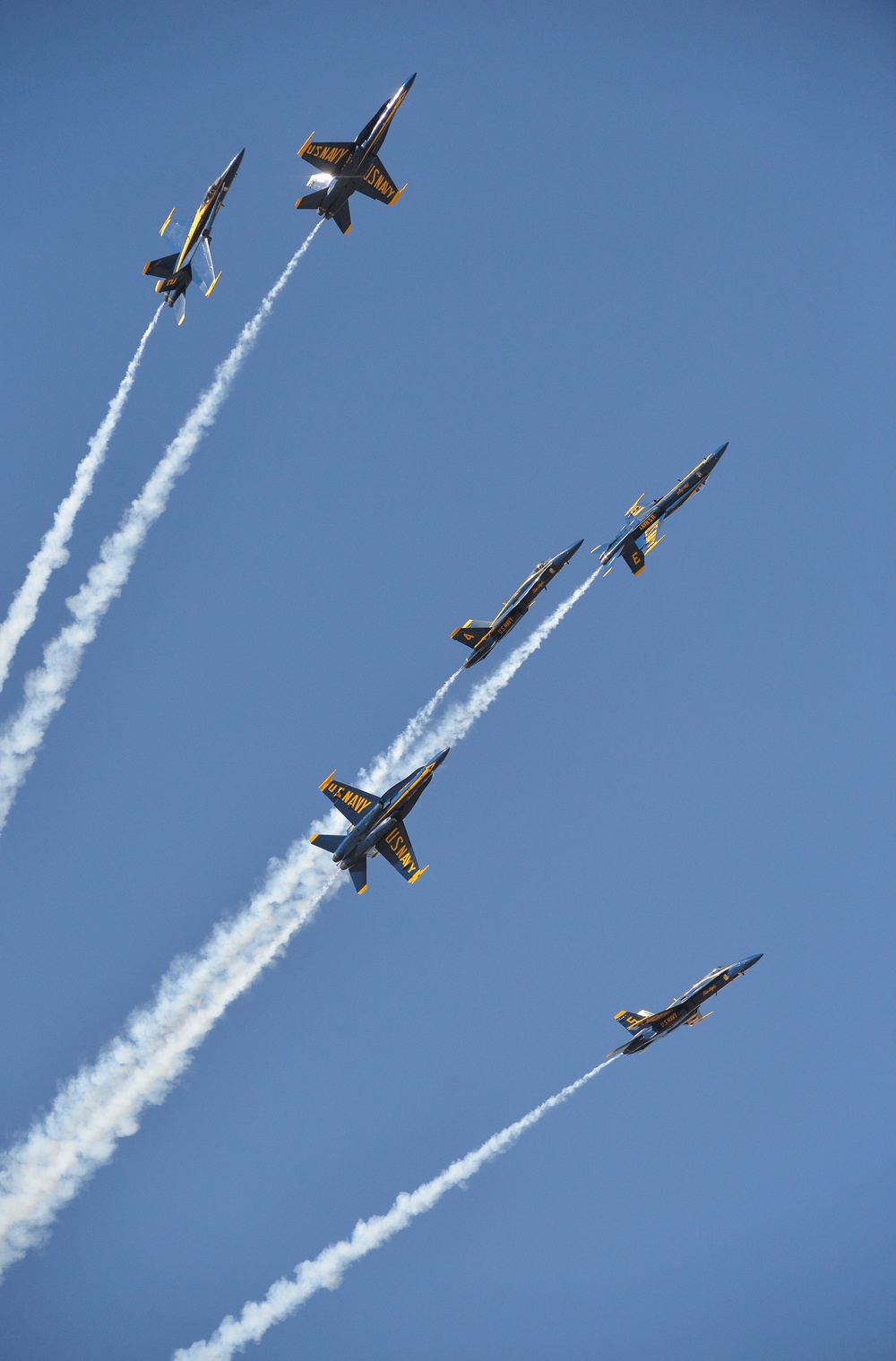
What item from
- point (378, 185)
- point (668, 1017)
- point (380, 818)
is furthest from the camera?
point (668, 1017)

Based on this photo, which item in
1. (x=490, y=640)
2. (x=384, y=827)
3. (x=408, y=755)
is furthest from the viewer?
(x=408, y=755)

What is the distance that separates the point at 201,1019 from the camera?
195 feet

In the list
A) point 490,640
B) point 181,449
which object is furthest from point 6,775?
point 490,640

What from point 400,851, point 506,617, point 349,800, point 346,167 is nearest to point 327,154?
point 346,167

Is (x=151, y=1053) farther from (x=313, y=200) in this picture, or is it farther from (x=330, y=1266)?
(x=313, y=200)

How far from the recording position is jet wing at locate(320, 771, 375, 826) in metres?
54.7

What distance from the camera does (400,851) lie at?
183 feet

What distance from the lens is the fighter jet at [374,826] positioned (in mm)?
54062

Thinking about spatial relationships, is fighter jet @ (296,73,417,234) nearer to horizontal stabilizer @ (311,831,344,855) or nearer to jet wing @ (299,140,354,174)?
jet wing @ (299,140,354,174)

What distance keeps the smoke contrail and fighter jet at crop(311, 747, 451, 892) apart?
23.6 metres

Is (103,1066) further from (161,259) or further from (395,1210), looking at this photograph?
(161,259)

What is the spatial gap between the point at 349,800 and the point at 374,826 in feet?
6.45

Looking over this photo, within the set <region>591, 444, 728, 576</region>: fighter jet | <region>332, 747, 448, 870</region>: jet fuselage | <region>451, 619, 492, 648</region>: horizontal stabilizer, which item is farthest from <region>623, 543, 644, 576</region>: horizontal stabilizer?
<region>332, 747, 448, 870</region>: jet fuselage

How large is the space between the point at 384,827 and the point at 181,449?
85.8 ft
